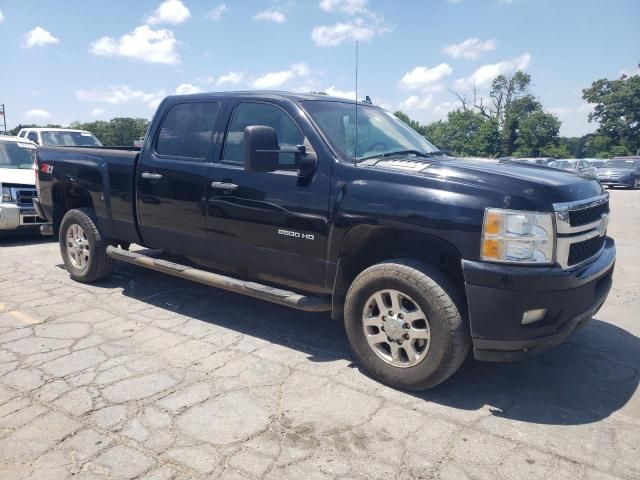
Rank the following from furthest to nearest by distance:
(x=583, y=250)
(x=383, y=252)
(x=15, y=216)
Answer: (x=15, y=216) < (x=383, y=252) < (x=583, y=250)

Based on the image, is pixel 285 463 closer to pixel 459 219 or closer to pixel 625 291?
pixel 459 219

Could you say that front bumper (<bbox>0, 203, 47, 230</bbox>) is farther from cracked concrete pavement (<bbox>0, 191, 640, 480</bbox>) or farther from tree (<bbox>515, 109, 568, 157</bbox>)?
tree (<bbox>515, 109, 568, 157</bbox>)

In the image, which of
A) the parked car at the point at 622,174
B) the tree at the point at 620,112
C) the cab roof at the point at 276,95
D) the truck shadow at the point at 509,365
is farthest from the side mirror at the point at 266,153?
the tree at the point at 620,112

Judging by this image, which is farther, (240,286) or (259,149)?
(240,286)

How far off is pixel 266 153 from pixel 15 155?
783 cm

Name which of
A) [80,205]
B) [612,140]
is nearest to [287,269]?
[80,205]

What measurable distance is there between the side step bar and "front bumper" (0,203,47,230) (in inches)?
143

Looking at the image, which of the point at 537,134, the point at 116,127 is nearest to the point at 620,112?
the point at 537,134

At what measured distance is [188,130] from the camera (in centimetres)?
473

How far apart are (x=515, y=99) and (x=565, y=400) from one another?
78945 mm

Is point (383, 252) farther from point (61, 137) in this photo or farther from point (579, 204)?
point (61, 137)

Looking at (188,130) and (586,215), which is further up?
(188,130)

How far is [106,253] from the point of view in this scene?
18.1 ft

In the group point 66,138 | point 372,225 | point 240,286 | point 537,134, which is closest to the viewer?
point 372,225
